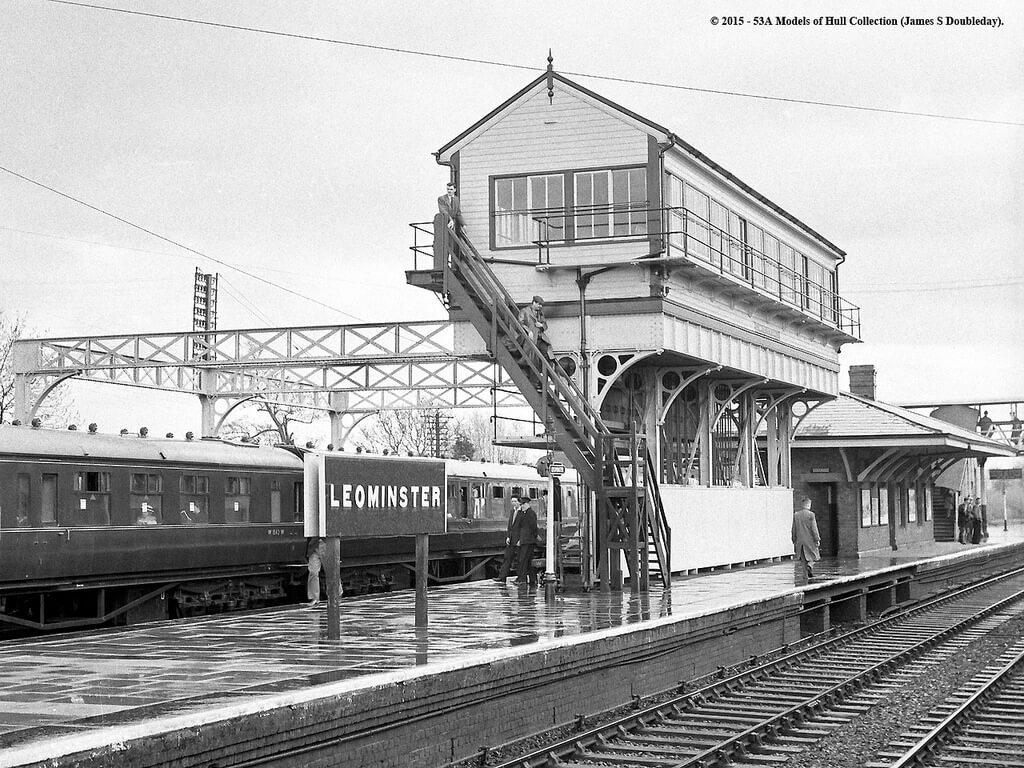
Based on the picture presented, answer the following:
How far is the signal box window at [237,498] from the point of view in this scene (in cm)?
1850

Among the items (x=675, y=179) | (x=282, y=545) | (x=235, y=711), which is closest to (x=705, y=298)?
(x=675, y=179)

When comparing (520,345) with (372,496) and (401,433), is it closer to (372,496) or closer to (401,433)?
(372,496)

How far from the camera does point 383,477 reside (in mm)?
12188

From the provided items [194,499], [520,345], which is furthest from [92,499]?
[520,345]

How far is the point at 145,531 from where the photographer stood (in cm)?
1677

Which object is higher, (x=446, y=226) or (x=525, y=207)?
(x=525, y=207)

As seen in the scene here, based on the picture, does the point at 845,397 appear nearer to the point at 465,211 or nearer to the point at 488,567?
the point at 488,567

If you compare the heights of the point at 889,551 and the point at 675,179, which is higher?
the point at 675,179

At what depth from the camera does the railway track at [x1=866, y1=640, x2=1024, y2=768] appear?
10016mm

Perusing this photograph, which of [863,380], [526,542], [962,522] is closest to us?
[526,542]

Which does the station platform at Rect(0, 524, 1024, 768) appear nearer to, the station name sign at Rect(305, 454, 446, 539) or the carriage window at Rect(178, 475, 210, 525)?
the station name sign at Rect(305, 454, 446, 539)

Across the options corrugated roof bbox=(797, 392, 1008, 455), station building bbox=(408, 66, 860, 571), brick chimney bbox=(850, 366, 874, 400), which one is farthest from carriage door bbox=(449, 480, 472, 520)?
brick chimney bbox=(850, 366, 874, 400)

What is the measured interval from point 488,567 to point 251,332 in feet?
38.3

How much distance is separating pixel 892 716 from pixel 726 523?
454 inches
